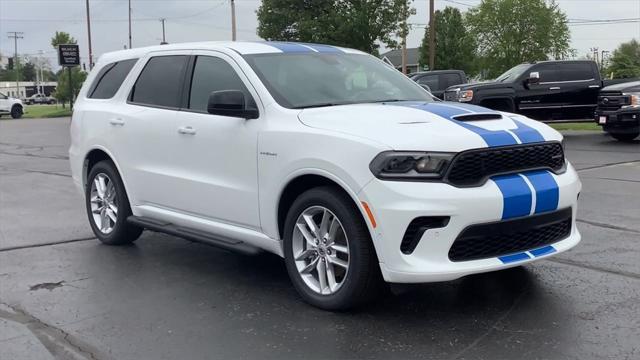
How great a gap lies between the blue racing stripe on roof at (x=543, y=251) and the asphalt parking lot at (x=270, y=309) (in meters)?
0.38

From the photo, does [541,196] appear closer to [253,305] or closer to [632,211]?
[253,305]

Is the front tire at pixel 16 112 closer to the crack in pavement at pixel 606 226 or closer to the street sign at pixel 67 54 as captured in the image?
the street sign at pixel 67 54

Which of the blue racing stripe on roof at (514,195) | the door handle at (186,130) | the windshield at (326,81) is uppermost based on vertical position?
the windshield at (326,81)

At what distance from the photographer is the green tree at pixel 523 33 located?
209ft

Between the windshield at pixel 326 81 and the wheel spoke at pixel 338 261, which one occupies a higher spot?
the windshield at pixel 326 81

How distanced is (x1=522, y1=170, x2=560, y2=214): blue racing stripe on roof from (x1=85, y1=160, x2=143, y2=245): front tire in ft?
12.3

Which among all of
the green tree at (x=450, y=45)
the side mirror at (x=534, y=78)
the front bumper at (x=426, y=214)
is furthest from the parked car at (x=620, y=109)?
the green tree at (x=450, y=45)

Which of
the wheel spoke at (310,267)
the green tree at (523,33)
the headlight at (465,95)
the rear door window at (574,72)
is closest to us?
the wheel spoke at (310,267)

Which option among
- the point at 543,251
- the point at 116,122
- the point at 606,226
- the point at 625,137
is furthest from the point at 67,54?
the point at 543,251

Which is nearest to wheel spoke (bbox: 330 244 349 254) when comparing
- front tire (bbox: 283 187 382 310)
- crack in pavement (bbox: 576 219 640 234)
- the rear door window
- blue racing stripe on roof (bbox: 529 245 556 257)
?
front tire (bbox: 283 187 382 310)

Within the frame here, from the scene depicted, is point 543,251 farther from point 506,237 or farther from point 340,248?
point 340,248

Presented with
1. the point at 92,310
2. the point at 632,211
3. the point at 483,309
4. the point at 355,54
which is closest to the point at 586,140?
the point at 632,211

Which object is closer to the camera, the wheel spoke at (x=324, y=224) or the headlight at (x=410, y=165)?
the headlight at (x=410, y=165)

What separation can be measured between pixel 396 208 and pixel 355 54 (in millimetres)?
2352
